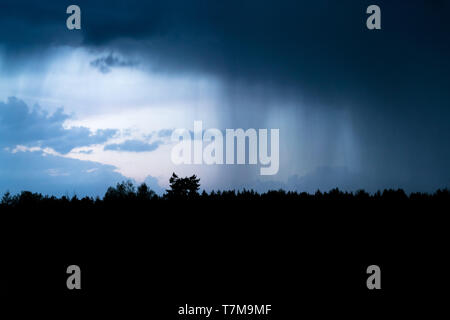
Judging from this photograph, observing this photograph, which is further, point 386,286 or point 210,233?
point 210,233

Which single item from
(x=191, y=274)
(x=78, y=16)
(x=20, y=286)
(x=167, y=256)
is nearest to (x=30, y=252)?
(x=20, y=286)

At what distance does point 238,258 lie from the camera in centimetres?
1045

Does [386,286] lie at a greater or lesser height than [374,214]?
lesser

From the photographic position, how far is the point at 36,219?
1176cm

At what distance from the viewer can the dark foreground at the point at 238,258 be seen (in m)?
9.92

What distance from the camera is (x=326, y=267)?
1020 centimetres

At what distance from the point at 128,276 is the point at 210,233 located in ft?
8.24

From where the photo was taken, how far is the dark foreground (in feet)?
32.6
